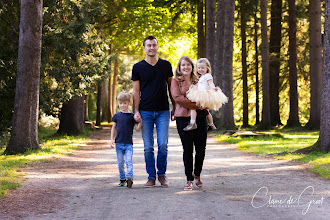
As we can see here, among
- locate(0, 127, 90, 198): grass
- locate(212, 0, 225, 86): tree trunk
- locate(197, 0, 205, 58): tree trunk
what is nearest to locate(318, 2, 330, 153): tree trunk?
locate(0, 127, 90, 198): grass

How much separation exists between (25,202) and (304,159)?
25.1 ft

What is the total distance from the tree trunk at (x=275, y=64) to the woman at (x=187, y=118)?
87.5 ft

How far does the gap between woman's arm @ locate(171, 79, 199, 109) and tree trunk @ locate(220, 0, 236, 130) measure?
59.8ft

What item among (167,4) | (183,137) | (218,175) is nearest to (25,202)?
(183,137)

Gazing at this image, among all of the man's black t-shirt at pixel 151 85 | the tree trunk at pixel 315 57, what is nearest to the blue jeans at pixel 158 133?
the man's black t-shirt at pixel 151 85

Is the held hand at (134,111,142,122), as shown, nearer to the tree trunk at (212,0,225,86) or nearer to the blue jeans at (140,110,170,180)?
the blue jeans at (140,110,170,180)

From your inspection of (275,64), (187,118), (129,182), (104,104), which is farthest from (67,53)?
(104,104)

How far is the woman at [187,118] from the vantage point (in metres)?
8.85

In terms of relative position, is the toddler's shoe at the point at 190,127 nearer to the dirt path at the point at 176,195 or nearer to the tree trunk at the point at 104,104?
the dirt path at the point at 176,195

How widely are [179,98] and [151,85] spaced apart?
24.4 inches

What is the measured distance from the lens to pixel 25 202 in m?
8.14

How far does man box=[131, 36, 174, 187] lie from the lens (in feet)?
29.9

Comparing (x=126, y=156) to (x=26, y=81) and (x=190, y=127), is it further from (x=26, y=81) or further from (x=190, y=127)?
(x=26, y=81)

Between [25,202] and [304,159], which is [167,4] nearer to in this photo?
[304,159]
